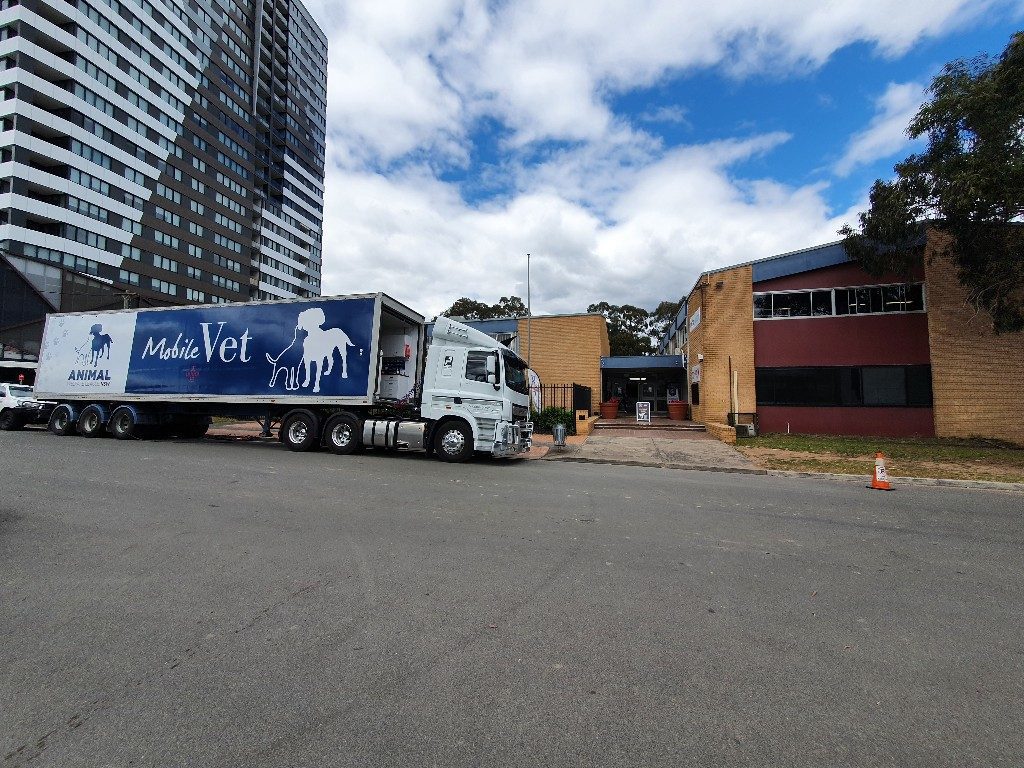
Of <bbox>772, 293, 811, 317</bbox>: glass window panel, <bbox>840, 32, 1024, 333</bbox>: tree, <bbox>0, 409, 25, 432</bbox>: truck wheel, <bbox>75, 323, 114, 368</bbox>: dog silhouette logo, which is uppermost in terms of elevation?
<bbox>840, 32, 1024, 333</bbox>: tree

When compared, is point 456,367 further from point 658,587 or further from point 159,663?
point 159,663

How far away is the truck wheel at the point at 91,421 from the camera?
50.5 feet

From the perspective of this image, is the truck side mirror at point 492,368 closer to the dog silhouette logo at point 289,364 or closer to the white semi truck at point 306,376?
the white semi truck at point 306,376

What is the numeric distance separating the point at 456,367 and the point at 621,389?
792 inches

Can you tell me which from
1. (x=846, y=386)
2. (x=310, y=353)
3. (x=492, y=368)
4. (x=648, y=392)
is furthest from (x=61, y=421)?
(x=846, y=386)

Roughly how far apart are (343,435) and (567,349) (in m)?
15.1

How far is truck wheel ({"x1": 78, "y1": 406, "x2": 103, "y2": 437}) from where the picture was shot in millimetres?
15398

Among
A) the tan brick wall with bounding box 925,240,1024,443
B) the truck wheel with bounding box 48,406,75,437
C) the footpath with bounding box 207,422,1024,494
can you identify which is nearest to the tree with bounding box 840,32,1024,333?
the tan brick wall with bounding box 925,240,1024,443

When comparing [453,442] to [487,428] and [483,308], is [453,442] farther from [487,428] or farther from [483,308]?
[483,308]

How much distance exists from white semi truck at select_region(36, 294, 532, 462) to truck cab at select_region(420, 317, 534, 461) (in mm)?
25

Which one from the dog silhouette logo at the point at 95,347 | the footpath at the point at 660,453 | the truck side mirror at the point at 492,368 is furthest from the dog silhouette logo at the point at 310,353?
the dog silhouette logo at the point at 95,347

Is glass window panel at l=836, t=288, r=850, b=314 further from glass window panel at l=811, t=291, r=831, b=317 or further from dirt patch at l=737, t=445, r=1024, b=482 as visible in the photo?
dirt patch at l=737, t=445, r=1024, b=482

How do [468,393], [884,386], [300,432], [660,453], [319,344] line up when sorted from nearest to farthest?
[468,393] < [319,344] < [300,432] < [660,453] < [884,386]

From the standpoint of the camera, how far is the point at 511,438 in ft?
40.0
